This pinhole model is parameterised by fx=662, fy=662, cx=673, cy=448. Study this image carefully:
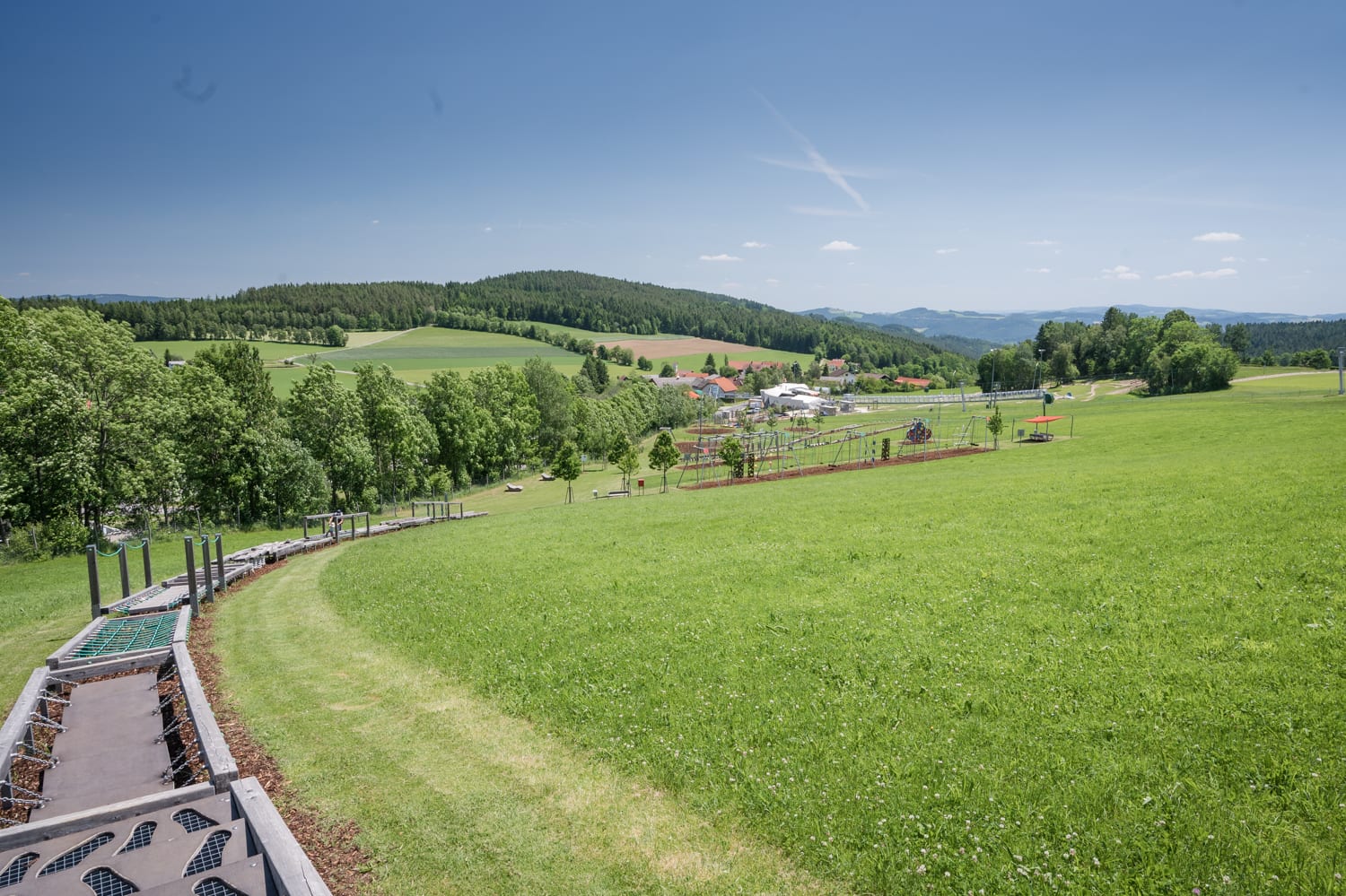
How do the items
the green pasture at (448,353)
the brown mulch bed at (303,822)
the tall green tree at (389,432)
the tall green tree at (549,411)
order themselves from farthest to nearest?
the green pasture at (448,353), the tall green tree at (549,411), the tall green tree at (389,432), the brown mulch bed at (303,822)

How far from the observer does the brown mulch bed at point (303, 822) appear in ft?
22.4

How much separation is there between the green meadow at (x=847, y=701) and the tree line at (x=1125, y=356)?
316ft

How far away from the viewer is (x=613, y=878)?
6.69 meters

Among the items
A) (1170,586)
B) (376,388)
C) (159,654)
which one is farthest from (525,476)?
(1170,586)

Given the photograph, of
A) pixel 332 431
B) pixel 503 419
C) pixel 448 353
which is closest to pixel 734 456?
pixel 503 419

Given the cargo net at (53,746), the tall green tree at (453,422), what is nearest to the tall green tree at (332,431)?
the tall green tree at (453,422)

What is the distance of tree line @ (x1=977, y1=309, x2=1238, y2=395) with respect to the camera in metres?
95.5

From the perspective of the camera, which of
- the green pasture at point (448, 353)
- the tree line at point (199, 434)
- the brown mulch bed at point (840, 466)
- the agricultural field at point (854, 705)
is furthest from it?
the green pasture at point (448, 353)

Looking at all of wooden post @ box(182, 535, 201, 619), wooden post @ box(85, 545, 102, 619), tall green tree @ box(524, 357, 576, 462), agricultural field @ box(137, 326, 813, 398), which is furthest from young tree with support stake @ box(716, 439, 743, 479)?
agricultural field @ box(137, 326, 813, 398)

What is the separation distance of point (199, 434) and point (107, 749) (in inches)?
1483

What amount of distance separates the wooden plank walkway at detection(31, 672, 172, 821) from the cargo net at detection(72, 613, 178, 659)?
1.02 meters

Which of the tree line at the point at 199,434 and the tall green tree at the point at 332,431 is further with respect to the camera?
the tall green tree at the point at 332,431

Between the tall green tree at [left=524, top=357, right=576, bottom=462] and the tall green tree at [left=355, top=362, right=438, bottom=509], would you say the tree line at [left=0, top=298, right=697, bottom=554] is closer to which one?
the tall green tree at [left=355, top=362, right=438, bottom=509]

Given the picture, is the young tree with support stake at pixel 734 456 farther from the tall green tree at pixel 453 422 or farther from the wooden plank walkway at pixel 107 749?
the wooden plank walkway at pixel 107 749
